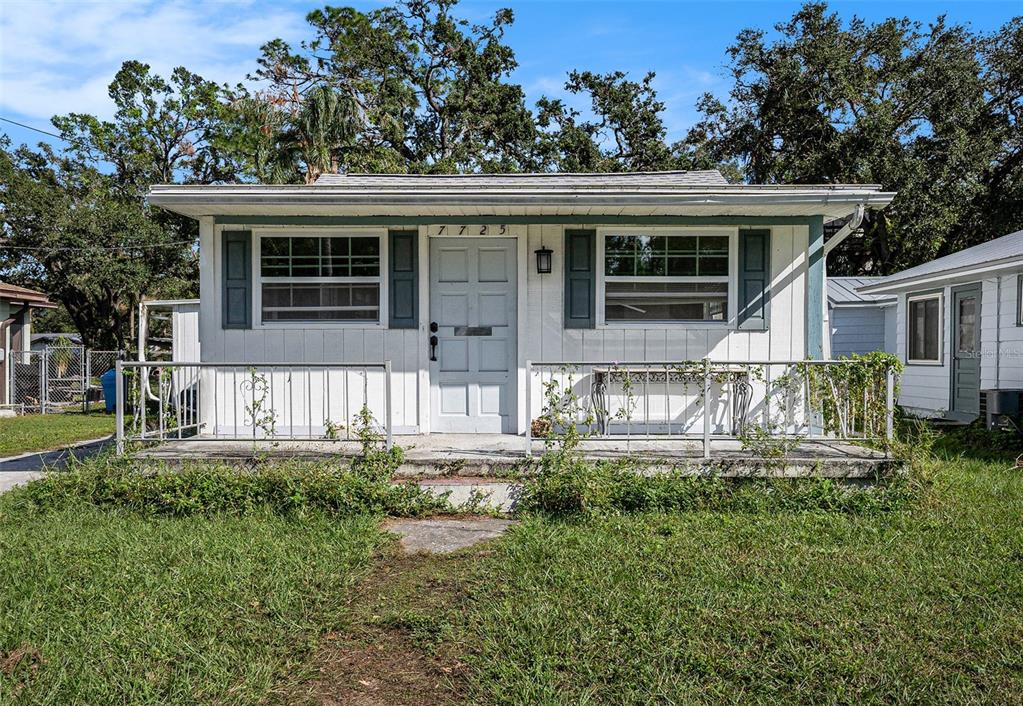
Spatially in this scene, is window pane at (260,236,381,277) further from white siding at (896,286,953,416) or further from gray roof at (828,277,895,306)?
gray roof at (828,277,895,306)

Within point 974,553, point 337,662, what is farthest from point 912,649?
point 337,662

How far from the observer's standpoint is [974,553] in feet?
13.9

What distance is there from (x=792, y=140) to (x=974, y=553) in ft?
66.9

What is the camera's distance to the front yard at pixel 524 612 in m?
2.79

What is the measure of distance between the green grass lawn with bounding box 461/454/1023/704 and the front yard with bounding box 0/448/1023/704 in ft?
0.04

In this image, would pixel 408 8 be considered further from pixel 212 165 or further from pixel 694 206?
pixel 694 206

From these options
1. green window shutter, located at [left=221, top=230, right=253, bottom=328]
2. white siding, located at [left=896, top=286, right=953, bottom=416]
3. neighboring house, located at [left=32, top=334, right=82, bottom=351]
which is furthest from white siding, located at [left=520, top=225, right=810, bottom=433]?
neighboring house, located at [left=32, top=334, right=82, bottom=351]

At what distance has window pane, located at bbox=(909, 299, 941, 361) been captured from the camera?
12.2 meters

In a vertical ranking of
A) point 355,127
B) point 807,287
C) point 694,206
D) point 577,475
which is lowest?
point 577,475

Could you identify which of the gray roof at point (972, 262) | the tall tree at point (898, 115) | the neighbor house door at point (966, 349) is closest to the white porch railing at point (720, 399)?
the gray roof at point (972, 262)

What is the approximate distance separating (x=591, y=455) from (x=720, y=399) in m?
1.64

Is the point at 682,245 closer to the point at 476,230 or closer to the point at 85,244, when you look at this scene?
the point at 476,230

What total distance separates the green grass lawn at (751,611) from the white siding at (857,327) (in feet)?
38.9


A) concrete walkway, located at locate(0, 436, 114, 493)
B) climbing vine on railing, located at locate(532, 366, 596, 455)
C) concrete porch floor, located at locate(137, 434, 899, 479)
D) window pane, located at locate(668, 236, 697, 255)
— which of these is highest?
window pane, located at locate(668, 236, 697, 255)
